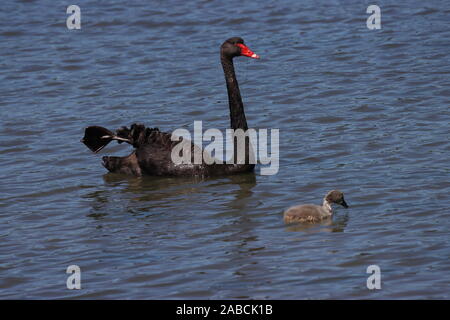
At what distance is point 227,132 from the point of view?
12711 millimetres

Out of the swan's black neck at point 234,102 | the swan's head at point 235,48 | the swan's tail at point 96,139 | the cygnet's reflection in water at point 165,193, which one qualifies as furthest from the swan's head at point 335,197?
the swan's tail at point 96,139

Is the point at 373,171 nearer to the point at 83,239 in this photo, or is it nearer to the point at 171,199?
the point at 171,199

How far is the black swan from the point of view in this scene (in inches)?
440

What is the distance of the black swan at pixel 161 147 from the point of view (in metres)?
11.2

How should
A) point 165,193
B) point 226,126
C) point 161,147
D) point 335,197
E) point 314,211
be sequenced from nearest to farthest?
point 314,211, point 335,197, point 165,193, point 161,147, point 226,126

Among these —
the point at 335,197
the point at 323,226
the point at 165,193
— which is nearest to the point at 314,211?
the point at 323,226

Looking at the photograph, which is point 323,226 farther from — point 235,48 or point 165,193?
point 235,48

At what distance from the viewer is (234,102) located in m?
11.7

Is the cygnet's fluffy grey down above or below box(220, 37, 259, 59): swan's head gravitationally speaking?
below

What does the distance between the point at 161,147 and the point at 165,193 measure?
0.76 meters

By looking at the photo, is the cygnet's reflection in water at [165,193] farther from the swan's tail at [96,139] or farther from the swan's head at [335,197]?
the swan's head at [335,197]

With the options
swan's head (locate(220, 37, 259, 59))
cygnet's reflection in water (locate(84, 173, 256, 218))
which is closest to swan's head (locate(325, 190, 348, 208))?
cygnet's reflection in water (locate(84, 173, 256, 218))

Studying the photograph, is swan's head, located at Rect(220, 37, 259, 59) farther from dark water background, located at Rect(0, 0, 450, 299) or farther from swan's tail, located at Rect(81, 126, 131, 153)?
swan's tail, located at Rect(81, 126, 131, 153)

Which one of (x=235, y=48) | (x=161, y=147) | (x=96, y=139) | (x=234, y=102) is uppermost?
A: (x=235, y=48)
